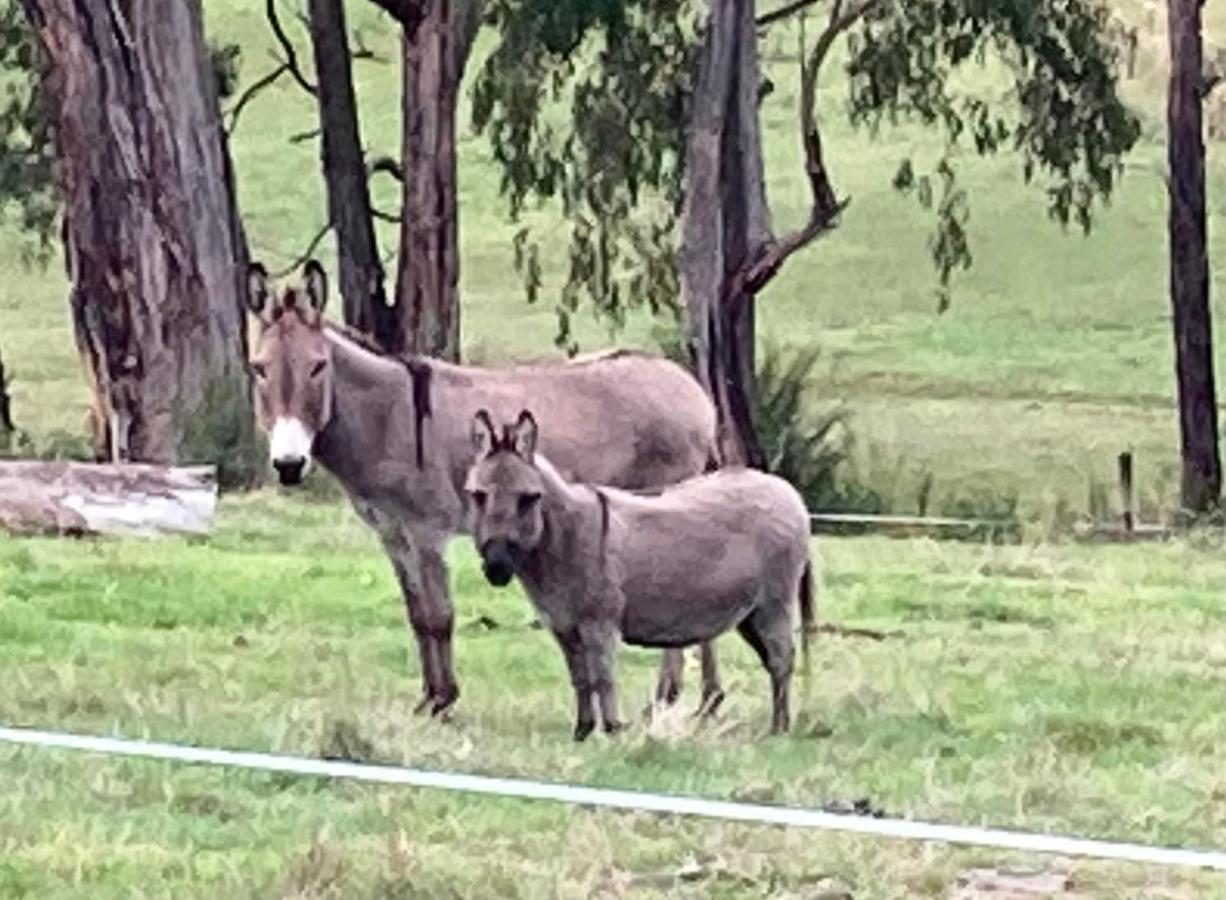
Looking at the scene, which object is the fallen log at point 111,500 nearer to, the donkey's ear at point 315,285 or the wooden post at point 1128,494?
the donkey's ear at point 315,285

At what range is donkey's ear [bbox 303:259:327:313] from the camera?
4594 mm

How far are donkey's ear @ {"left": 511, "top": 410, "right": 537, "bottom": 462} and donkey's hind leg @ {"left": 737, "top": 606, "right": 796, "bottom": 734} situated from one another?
38cm

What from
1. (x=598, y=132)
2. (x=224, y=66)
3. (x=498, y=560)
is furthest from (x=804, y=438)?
(x=224, y=66)

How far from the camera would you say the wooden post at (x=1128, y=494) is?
17.1 feet

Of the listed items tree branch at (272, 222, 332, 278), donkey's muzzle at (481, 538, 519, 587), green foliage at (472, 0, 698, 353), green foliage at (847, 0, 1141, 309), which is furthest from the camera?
green foliage at (847, 0, 1141, 309)

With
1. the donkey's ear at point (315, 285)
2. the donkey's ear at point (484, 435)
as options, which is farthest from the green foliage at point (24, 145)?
the donkey's ear at point (484, 435)

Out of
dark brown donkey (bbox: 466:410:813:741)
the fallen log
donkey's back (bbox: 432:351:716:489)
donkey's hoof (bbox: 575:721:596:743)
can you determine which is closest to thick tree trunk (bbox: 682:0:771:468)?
donkey's back (bbox: 432:351:716:489)

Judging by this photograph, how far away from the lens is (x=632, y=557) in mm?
4547

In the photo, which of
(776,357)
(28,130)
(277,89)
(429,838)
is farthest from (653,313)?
(28,130)

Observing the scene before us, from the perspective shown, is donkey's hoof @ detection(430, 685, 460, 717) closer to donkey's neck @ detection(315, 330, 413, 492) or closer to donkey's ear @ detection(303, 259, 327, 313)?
donkey's neck @ detection(315, 330, 413, 492)

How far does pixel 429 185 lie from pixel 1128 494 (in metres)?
1.18

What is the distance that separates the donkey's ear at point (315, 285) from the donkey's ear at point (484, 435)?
0.87 ft

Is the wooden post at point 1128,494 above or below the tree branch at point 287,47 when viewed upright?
below

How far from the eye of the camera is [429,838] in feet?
14.1
